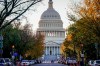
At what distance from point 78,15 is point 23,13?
19.8m

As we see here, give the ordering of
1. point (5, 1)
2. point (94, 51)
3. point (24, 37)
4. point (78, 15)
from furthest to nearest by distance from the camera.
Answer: point (24, 37), point (94, 51), point (78, 15), point (5, 1)

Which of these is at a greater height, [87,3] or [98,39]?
[87,3]

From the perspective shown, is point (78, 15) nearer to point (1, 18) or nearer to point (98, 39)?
point (98, 39)

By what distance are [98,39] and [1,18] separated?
20839 mm

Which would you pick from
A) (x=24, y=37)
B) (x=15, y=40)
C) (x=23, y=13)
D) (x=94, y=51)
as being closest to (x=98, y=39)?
(x=23, y=13)

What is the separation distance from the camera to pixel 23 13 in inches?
1309

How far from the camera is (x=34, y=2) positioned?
3247 centimetres

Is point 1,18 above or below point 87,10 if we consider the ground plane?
below

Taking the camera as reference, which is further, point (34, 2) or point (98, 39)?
point (98, 39)

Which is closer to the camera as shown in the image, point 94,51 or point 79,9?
point 79,9

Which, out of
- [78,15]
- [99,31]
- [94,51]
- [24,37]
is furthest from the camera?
[24,37]

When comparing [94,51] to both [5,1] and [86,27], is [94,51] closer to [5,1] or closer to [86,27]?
[86,27]

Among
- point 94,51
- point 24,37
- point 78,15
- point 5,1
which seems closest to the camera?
point 5,1

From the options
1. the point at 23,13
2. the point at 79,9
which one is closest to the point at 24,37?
the point at 79,9
